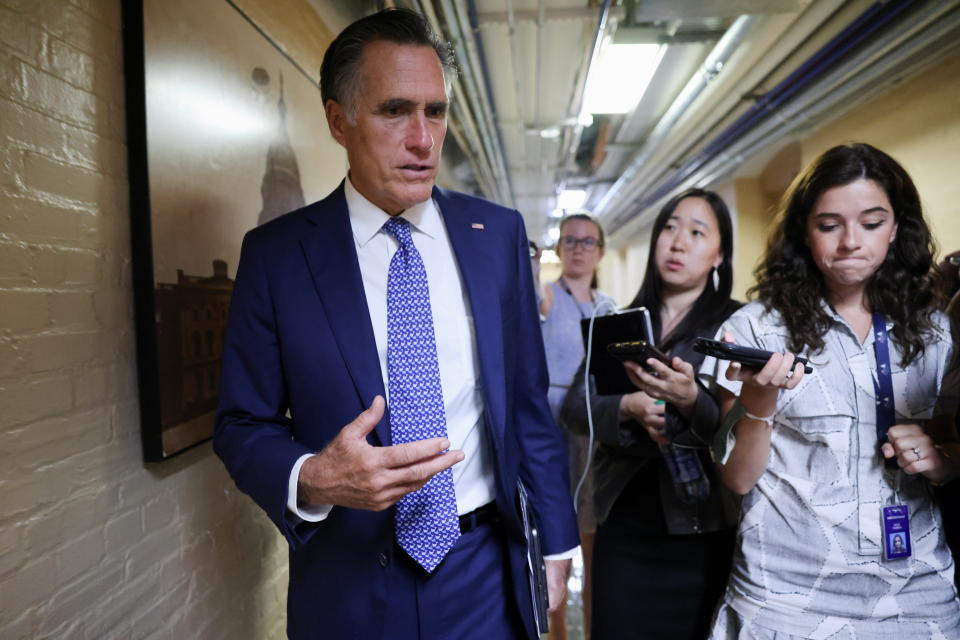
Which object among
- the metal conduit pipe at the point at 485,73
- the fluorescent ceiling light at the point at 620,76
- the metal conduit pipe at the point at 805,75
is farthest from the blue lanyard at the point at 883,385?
the fluorescent ceiling light at the point at 620,76

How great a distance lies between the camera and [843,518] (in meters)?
1.26

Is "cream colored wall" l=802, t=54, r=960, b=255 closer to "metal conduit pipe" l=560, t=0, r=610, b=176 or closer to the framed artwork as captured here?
"metal conduit pipe" l=560, t=0, r=610, b=176

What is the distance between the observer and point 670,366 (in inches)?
60.4

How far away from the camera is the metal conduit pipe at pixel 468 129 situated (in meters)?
2.68

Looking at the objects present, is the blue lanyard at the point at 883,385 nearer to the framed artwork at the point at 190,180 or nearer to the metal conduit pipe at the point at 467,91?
the framed artwork at the point at 190,180

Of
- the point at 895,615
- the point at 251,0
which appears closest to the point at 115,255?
the point at 251,0

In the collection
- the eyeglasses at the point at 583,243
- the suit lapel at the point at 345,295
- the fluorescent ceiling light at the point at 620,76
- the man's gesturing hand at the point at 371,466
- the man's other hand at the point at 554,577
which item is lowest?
the man's other hand at the point at 554,577

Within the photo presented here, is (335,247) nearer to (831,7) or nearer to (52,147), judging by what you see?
(52,147)

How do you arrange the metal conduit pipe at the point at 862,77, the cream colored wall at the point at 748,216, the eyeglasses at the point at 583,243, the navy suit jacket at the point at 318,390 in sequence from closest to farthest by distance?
the navy suit jacket at the point at 318,390 < the metal conduit pipe at the point at 862,77 < the eyeglasses at the point at 583,243 < the cream colored wall at the point at 748,216

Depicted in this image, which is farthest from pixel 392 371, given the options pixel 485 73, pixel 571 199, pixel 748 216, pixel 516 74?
pixel 571 199

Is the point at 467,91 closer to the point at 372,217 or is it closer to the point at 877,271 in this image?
the point at 372,217

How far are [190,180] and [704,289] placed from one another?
1.60m

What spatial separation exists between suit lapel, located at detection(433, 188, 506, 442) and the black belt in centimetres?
19

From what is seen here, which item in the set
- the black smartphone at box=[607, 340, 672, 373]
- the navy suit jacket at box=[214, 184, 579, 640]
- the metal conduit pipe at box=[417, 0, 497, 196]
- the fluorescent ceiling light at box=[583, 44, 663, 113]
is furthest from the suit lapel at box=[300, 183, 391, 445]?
the fluorescent ceiling light at box=[583, 44, 663, 113]
